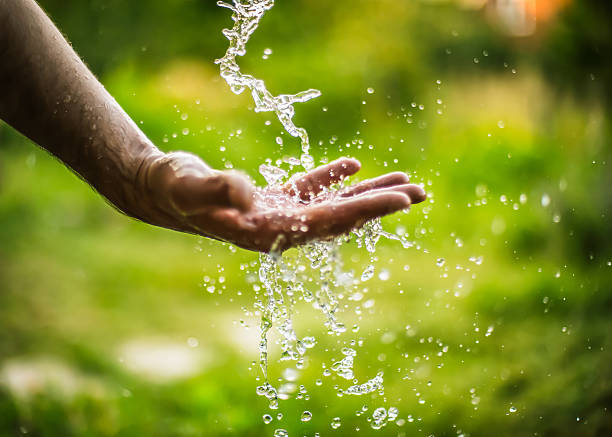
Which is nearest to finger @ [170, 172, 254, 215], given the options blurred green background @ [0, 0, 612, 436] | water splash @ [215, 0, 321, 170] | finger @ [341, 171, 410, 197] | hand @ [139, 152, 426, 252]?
hand @ [139, 152, 426, 252]

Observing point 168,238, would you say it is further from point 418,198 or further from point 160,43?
point 418,198

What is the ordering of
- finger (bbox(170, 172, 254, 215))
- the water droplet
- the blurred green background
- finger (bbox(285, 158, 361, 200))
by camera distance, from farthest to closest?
1. the blurred green background
2. the water droplet
3. finger (bbox(285, 158, 361, 200))
4. finger (bbox(170, 172, 254, 215))

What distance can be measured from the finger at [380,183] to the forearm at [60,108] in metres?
0.36

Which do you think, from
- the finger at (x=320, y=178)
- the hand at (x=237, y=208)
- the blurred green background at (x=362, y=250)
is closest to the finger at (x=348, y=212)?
the hand at (x=237, y=208)

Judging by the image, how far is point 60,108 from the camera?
119 cm

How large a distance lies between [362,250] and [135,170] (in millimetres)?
2407

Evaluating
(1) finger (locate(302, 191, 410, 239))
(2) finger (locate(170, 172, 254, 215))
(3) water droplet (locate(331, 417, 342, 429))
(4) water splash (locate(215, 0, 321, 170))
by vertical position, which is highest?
(4) water splash (locate(215, 0, 321, 170))

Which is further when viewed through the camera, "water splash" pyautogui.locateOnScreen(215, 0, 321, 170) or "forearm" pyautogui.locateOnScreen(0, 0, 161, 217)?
"water splash" pyautogui.locateOnScreen(215, 0, 321, 170)

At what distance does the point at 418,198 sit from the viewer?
1.16 m

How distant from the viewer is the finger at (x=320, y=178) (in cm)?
132

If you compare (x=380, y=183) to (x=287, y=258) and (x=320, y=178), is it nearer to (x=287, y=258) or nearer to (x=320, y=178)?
(x=320, y=178)

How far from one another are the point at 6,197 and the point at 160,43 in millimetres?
1242

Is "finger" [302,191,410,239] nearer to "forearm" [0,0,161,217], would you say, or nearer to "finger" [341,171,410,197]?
"finger" [341,171,410,197]

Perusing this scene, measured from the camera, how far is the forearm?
1173 mm
